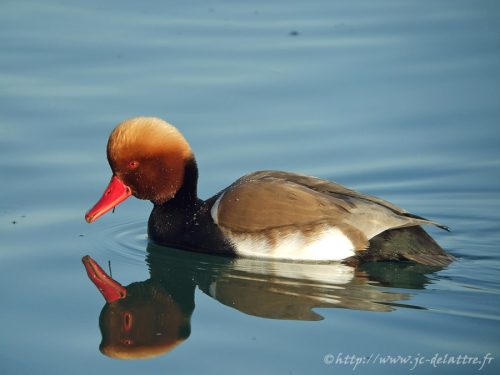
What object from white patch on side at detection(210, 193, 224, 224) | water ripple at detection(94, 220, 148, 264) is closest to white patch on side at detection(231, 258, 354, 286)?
white patch on side at detection(210, 193, 224, 224)

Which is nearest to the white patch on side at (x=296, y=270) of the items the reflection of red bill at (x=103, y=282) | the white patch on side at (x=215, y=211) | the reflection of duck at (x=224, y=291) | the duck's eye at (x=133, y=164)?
the reflection of duck at (x=224, y=291)

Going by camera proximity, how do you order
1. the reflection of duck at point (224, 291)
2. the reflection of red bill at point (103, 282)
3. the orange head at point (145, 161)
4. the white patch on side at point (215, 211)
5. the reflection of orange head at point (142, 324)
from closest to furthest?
Result: 1. the reflection of orange head at point (142, 324)
2. the reflection of duck at point (224, 291)
3. the reflection of red bill at point (103, 282)
4. the white patch on side at point (215, 211)
5. the orange head at point (145, 161)

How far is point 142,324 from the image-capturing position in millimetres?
6336

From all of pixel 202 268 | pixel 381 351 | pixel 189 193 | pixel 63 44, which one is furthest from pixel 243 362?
pixel 63 44

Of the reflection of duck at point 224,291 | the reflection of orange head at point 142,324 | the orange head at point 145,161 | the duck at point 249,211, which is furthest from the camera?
the orange head at point 145,161

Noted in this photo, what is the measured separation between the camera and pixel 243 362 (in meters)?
5.63

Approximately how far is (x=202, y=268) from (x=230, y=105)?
3024mm

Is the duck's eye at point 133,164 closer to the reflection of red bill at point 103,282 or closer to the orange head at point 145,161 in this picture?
the orange head at point 145,161

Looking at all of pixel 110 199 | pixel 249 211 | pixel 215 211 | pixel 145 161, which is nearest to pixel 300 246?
pixel 249 211

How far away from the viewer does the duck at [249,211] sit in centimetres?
712

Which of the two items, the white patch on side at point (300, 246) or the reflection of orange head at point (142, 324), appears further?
the white patch on side at point (300, 246)

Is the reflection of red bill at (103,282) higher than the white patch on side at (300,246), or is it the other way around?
the white patch on side at (300,246)

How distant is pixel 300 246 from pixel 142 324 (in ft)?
4.51

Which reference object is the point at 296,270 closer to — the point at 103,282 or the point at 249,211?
the point at 249,211
